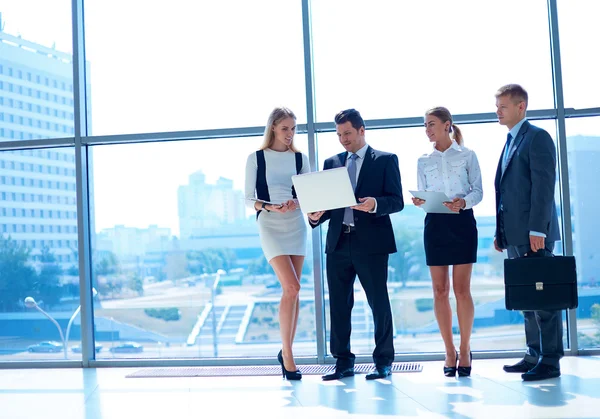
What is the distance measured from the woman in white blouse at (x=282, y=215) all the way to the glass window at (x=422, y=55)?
24.2 inches

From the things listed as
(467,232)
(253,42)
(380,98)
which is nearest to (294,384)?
(467,232)

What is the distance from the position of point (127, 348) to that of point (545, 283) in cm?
270

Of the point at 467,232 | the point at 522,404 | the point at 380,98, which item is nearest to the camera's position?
the point at 522,404

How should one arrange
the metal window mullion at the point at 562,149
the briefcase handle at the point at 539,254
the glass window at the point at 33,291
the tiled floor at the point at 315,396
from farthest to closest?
1. the glass window at the point at 33,291
2. the metal window mullion at the point at 562,149
3. the briefcase handle at the point at 539,254
4. the tiled floor at the point at 315,396

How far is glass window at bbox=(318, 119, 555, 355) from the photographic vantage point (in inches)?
173

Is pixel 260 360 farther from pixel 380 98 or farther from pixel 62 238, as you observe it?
pixel 380 98

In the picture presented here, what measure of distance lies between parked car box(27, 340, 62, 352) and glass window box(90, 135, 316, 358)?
0.96ft

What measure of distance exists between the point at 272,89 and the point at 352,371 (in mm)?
1844

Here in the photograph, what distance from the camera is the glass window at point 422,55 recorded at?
172 inches

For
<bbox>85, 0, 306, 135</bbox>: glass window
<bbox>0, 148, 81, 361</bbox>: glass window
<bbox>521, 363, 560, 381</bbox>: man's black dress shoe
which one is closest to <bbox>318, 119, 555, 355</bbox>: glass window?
<bbox>85, 0, 306, 135</bbox>: glass window

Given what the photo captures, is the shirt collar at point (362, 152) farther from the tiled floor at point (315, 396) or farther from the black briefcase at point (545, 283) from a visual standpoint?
the tiled floor at point (315, 396)

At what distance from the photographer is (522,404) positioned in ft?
9.59

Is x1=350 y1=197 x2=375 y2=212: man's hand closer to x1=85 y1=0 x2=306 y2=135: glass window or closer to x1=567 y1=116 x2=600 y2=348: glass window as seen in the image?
x1=85 y1=0 x2=306 y2=135: glass window

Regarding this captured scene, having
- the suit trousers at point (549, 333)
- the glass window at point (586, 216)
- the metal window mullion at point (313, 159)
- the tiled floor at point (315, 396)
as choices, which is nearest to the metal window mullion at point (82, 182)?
the tiled floor at point (315, 396)
